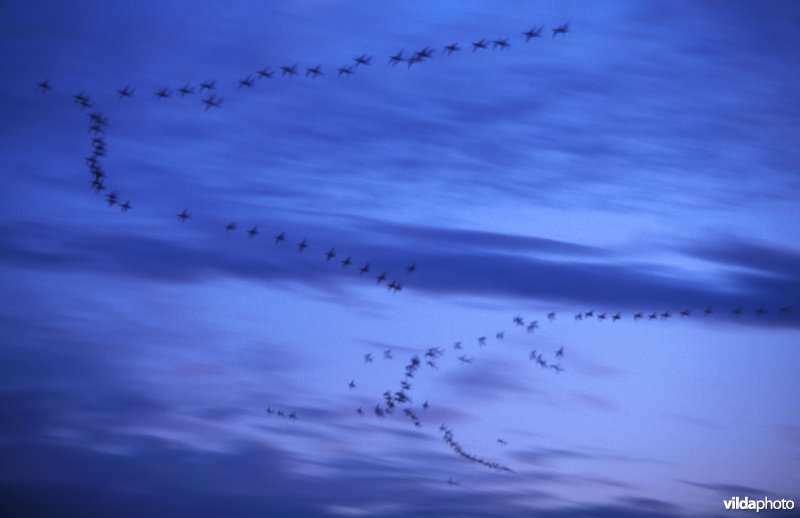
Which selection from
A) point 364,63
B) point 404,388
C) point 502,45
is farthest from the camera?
point 404,388

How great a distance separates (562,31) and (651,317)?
15.9 meters

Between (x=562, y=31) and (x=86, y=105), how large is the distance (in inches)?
694

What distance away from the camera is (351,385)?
44.4m

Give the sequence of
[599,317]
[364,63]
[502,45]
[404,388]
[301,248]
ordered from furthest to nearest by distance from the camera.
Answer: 1. [404,388]
2. [599,317]
3. [301,248]
4. [364,63]
5. [502,45]

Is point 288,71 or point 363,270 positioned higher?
point 288,71

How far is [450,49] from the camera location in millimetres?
29203

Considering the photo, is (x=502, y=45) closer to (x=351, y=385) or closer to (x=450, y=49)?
(x=450, y=49)

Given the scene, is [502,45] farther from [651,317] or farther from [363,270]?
[651,317]

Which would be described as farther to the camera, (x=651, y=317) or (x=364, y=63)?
(x=651, y=317)

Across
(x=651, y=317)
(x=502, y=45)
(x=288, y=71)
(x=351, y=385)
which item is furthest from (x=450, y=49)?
(x=351, y=385)

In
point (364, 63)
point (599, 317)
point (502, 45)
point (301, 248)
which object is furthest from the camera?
point (599, 317)

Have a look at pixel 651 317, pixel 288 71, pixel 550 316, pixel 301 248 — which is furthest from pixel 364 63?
pixel 651 317

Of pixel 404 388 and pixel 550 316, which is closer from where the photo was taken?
pixel 550 316

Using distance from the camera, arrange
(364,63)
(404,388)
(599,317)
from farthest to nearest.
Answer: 1. (404,388)
2. (599,317)
3. (364,63)
